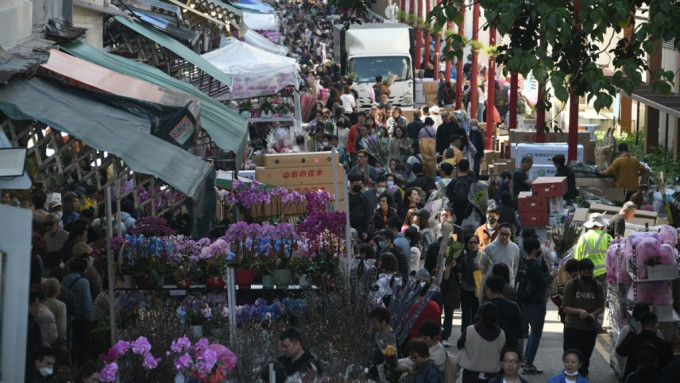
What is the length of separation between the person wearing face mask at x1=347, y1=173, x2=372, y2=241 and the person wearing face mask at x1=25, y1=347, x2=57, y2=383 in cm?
907

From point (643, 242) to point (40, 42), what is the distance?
6.03 metres

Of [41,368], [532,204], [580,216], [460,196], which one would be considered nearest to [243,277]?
[41,368]

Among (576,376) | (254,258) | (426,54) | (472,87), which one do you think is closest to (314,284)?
(254,258)

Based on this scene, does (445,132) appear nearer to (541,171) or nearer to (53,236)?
(541,171)

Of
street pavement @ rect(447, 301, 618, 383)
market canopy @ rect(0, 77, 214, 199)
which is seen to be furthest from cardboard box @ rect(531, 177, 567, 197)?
market canopy @ rect(0, 77, 214, 199)

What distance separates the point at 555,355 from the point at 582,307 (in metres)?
1.90

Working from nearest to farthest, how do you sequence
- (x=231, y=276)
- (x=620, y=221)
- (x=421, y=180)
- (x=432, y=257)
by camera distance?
(x=231, y=276) → (x=432, y=257) → (x=620, y=221) → (x=421, y=180)

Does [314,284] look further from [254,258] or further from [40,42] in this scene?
[40,42]

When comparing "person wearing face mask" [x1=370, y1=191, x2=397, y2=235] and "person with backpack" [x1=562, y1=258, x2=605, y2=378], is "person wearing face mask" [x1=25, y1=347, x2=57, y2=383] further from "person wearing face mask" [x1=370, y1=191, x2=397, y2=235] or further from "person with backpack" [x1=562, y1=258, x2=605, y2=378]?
"person wearing face mask" [x1=370, y1=191, x2=397, y2=235]

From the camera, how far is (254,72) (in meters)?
24.9

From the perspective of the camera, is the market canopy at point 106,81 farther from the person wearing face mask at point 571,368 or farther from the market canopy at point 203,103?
the person wearing face mask at point 571,368

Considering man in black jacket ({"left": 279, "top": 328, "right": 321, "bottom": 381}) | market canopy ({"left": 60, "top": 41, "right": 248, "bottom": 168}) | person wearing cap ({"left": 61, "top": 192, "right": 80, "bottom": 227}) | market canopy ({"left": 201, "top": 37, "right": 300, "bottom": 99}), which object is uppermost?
market canopy ({"left": 60, "top": 41, "right": 248, "bottom": 168})

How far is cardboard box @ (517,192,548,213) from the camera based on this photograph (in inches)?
818

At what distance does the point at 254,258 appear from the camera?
12648 mm
